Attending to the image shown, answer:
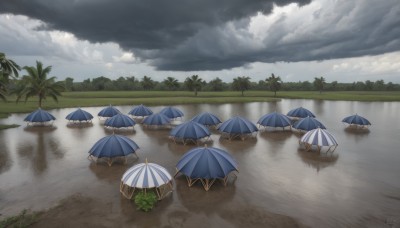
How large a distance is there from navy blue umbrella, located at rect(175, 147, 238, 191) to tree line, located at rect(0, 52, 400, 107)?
1249 inches

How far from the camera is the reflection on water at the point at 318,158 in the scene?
63.2 feet

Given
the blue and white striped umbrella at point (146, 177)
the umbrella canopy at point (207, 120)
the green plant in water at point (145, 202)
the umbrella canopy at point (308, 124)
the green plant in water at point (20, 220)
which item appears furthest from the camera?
the umbrella canopy at point (207, 120)

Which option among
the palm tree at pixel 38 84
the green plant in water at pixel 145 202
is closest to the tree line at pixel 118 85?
the palm tree at pixel 38 84

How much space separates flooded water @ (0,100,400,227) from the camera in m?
12.2

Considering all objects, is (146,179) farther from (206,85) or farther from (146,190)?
(206,85)

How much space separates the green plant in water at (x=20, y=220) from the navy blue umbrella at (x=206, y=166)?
7495 mm

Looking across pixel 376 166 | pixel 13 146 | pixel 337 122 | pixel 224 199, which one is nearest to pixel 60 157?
pixel 13 146

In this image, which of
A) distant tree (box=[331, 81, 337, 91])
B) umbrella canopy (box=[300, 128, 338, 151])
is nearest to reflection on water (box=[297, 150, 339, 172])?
umbrella canopy (box=[300, 128, 338, 151])

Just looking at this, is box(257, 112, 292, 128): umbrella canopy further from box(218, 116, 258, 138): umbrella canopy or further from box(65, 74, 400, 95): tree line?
box(65, 74, 400, 95): tree line

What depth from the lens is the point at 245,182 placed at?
1583cm

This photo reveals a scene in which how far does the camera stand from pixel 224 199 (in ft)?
44.5

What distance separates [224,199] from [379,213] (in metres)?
7.45

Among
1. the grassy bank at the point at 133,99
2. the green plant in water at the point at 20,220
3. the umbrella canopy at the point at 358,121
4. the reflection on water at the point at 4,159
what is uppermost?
the grassy bank at the point at 133,99

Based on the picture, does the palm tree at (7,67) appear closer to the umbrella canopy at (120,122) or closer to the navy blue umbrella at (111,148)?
the umbrella canopy at (120,122)
